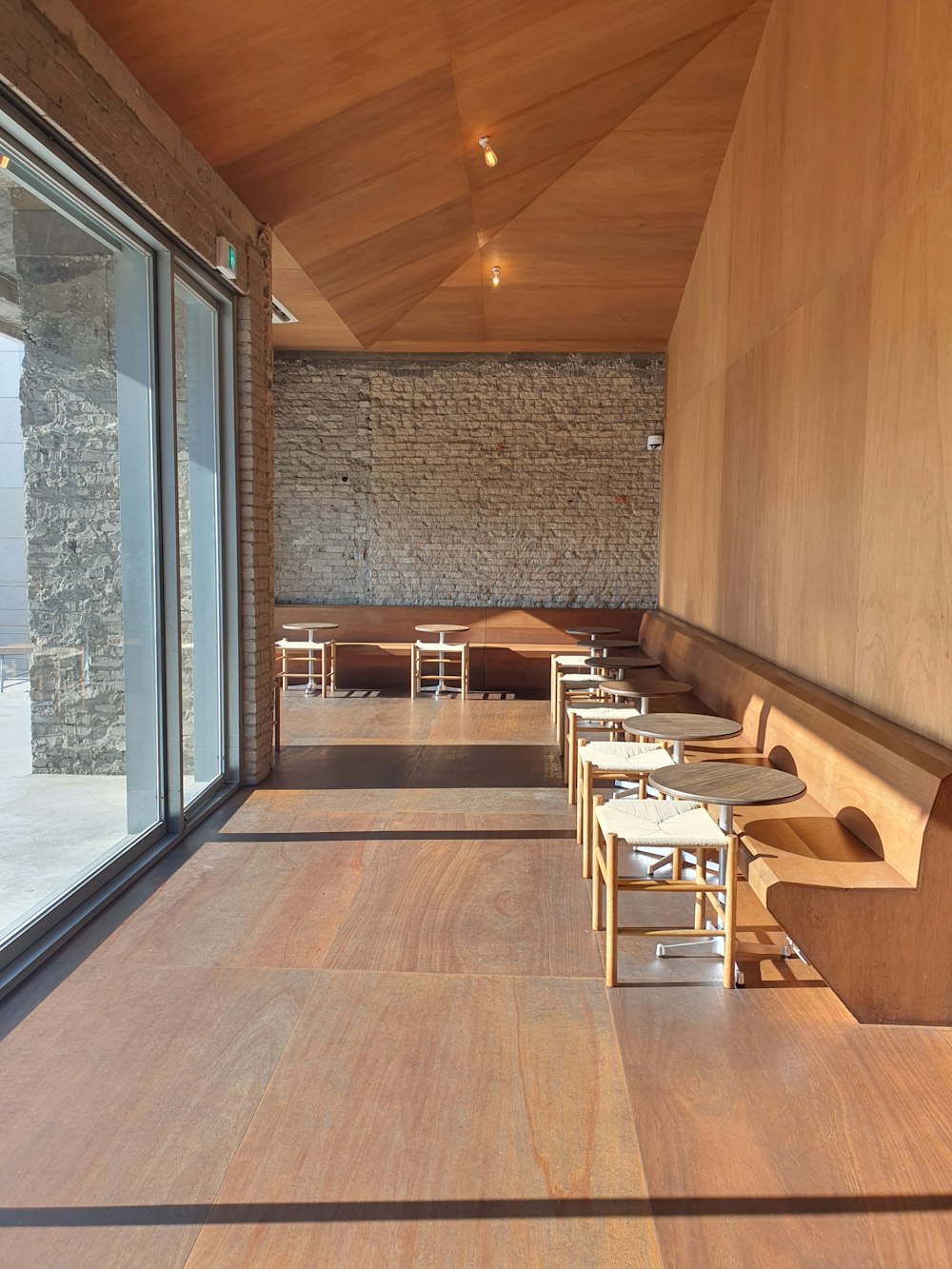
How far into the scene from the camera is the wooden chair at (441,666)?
28.7 ft

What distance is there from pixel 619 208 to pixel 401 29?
3.44m

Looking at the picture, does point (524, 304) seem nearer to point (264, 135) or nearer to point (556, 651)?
point (556, 651)

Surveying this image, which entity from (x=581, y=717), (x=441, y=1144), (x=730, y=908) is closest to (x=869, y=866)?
(x=730, y=908)

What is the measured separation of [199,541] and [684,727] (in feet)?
8.45

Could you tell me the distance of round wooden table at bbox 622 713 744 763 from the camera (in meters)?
3.86

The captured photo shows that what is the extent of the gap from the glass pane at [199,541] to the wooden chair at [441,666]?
358cm

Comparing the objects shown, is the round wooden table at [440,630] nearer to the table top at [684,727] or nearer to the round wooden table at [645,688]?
the round wooden table at [645,688]

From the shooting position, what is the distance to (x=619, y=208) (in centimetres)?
702

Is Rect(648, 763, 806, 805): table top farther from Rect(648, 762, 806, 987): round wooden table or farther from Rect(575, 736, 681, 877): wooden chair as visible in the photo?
Rect(575, 736, 681, 877): wooden chair

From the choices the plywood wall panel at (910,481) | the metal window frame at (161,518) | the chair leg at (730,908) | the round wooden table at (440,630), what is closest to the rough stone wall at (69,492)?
the metal window frame at (161,518)

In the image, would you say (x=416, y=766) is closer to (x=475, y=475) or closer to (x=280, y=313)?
(x=280, y=313)

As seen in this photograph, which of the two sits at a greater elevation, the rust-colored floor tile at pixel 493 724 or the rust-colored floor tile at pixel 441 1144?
the rust-colored floor tile at pixel 493 724

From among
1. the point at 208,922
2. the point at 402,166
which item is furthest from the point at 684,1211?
the point at 402,166

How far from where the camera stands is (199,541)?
16.1 ft
